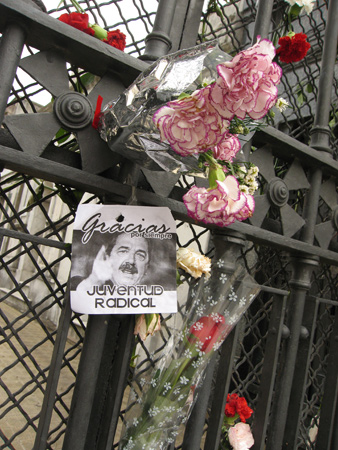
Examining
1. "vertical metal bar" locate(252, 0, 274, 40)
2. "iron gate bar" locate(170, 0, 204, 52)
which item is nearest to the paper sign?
"iron gate bar" locate(170, 0, 204, 52)

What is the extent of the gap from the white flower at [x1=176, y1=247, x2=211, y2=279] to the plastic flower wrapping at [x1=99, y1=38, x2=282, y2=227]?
284 mm

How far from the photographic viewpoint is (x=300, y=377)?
1.80 metres

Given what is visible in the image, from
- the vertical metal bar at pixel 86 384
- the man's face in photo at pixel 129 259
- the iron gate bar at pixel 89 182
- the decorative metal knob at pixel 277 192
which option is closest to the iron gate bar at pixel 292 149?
the decorative metal knob at pixel 277 192

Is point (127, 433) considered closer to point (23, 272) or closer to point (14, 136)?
point (14, 136)

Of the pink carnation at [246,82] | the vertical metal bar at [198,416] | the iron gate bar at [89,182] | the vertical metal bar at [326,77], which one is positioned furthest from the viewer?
the vertical metal bar at [326,77]

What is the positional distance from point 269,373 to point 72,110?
137cm

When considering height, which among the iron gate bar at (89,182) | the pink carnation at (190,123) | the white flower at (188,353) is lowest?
the white flower at (188,353)

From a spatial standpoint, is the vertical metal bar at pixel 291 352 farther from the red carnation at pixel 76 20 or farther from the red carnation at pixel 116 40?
the red carnation at pixel 76 20

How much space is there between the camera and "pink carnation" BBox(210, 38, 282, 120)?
0.83 meters

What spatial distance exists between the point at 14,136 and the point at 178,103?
20.7 inches

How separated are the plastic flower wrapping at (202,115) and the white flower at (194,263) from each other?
28 cm

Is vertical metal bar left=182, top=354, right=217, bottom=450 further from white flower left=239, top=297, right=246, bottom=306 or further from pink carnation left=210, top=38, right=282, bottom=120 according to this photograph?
pink carnation left=210, top=38, right=282, bottom=120

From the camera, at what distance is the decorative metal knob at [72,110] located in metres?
1.13

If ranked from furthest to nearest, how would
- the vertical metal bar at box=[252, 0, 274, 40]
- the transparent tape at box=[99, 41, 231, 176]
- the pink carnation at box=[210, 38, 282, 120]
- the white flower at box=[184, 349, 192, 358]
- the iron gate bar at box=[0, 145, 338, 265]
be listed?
the vertical metal bar at box=[252, 0, 274, 40] → the white flower at box=[184, 349, 192, 358] → the iron gate bar at box=[0, 145, 338, 265] → the transparent tape at box=[99, 41, 231, 176] → the pink carnation at box=[210, 38, 282, 120]
